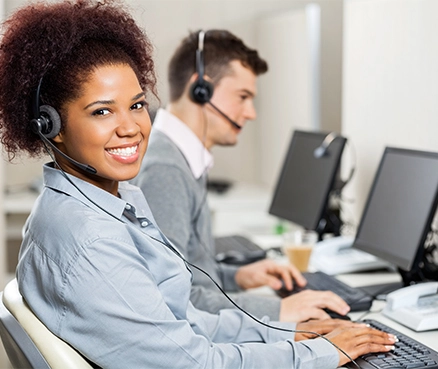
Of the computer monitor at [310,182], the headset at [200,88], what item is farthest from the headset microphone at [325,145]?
the headset at [200,88]

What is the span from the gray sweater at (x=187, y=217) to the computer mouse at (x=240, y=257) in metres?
0.25

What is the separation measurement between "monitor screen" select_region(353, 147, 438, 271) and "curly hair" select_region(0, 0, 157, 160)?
0.79m

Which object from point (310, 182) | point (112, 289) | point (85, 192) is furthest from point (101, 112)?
point (310, 182)

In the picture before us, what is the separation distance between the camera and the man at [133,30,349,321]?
158cm

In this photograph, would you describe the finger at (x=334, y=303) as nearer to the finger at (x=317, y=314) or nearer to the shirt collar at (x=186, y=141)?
the finger at (x=317, y=314)

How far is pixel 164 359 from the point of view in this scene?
3.49 feet

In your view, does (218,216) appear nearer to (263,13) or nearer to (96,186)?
(263,13)

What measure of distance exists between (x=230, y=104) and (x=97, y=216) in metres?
0.91

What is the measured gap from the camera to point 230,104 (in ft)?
6.31

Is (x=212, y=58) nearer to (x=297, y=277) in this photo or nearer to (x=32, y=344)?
(x=297, y=277)

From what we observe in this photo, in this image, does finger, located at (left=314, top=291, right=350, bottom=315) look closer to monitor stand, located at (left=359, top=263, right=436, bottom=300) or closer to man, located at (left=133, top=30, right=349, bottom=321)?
man, located at (left=133, top=30, right=349, bottom=321)

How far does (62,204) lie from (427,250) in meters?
1.00

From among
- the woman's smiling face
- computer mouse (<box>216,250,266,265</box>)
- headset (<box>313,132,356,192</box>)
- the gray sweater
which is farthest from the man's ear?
headset (<box>313,132,356,192</box>)

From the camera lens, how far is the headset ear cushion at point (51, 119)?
3.70 ft
